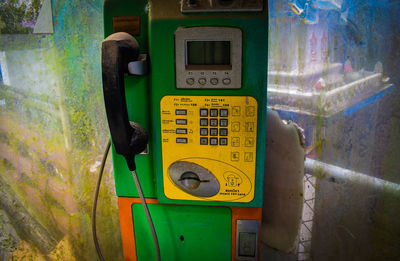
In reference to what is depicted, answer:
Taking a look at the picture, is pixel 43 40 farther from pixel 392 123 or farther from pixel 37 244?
pixel 392 123

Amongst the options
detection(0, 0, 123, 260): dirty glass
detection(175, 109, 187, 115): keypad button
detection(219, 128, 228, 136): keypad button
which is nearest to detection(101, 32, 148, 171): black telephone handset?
detection(175, 109, 187, 115): keypad button

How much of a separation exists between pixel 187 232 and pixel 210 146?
1.00 feet

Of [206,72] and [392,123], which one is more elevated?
[206,72]

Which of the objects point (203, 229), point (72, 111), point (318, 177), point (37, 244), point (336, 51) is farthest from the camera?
point (37, 244)

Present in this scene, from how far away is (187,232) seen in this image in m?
1.00

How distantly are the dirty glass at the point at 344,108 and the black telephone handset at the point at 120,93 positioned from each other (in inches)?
22.9

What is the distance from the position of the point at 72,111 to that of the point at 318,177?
1.06 m

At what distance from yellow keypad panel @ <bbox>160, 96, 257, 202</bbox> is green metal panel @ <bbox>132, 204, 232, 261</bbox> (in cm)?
8

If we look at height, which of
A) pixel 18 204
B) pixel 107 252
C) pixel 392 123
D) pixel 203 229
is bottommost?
pixel 107 252

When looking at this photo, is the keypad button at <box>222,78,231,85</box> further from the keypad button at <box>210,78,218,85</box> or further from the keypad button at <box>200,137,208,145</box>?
the keypad button at <box>200,137,208,145</box>

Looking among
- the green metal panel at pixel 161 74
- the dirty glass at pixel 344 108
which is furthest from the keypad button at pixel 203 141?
the dirty glass at pixel 344 108

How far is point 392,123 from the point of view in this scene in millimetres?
1112

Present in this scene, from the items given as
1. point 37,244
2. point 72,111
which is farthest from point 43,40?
point 37,244

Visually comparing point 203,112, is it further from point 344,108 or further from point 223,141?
point 344,108
